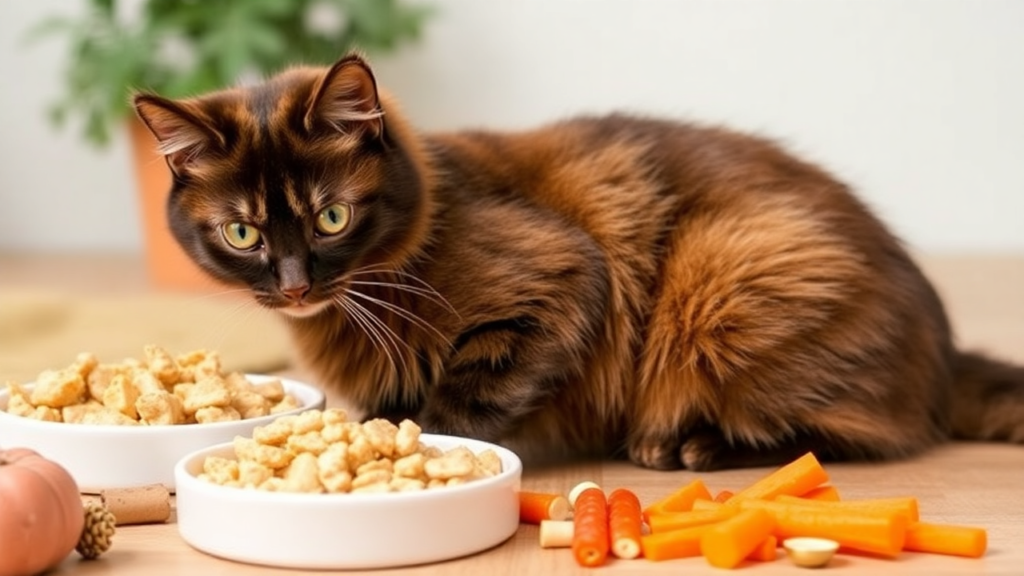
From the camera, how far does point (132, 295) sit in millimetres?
4184

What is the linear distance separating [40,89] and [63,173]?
32 centimetres

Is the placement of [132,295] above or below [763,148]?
below

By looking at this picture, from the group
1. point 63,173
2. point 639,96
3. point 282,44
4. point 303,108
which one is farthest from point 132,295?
point 303,108

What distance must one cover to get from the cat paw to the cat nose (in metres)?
0.62

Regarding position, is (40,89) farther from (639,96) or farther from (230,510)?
(230,510)

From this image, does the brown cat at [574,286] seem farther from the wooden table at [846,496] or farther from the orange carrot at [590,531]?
the orange carrot at [590,531]

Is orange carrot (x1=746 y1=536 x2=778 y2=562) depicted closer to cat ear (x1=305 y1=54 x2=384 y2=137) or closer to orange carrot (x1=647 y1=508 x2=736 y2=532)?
orange carrot (x1=647 y1=508 x2=736 y2=532)

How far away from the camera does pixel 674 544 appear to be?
1.72 m

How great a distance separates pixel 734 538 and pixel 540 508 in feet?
0.97

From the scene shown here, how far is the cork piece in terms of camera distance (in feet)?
6.21

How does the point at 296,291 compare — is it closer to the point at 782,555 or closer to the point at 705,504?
the point at 705,504

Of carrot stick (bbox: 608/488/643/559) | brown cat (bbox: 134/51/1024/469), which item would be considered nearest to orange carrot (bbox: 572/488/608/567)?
carrot stick (bbox: 608/488/643/559)

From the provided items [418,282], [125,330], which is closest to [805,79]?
[125,330]

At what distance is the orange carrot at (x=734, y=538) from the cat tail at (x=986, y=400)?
91cm
